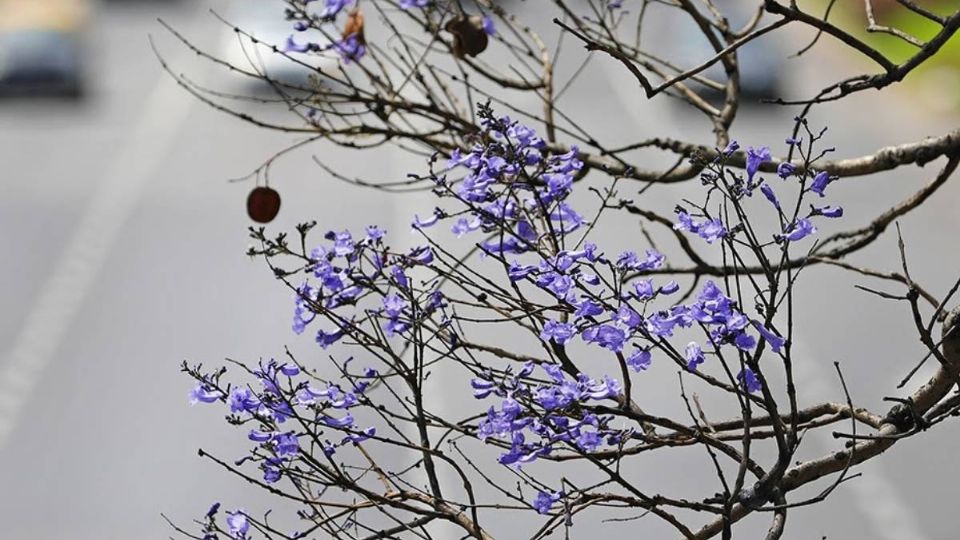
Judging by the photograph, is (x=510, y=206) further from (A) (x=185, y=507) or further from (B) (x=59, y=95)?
(B) (x=59, y=95)

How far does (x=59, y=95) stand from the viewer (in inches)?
1351

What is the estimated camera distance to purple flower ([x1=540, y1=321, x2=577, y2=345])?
13.8 feet

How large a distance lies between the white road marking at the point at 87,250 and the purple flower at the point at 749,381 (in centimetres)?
1534

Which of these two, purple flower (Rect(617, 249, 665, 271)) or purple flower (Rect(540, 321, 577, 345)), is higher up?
purple flower (Rect(617, 249, 665, 271))

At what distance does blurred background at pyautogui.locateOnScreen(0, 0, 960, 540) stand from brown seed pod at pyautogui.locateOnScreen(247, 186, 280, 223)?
10.3m

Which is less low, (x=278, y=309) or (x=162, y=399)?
(x=278, y=309)

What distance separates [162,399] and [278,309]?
10.3 ft

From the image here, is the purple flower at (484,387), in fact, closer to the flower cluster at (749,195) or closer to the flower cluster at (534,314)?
the flower cluster at (534,314)

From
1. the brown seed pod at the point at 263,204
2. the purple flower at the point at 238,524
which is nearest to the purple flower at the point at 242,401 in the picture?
the purple flower at the point at 238,524

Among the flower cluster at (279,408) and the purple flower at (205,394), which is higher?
the purple flower at (205,394)

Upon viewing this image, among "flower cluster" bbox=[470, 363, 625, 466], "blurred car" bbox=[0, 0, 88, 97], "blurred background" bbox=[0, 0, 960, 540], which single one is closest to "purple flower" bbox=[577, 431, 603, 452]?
"flower cluster" bbox=[470, 363, 625, 466]

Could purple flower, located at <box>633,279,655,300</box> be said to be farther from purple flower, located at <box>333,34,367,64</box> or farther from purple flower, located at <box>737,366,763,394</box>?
purple flower, located at <box>333,34,367,64</box>

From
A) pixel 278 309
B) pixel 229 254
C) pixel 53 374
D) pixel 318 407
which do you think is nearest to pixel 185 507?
pixel 53 374

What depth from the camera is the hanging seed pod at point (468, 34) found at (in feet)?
20.1
